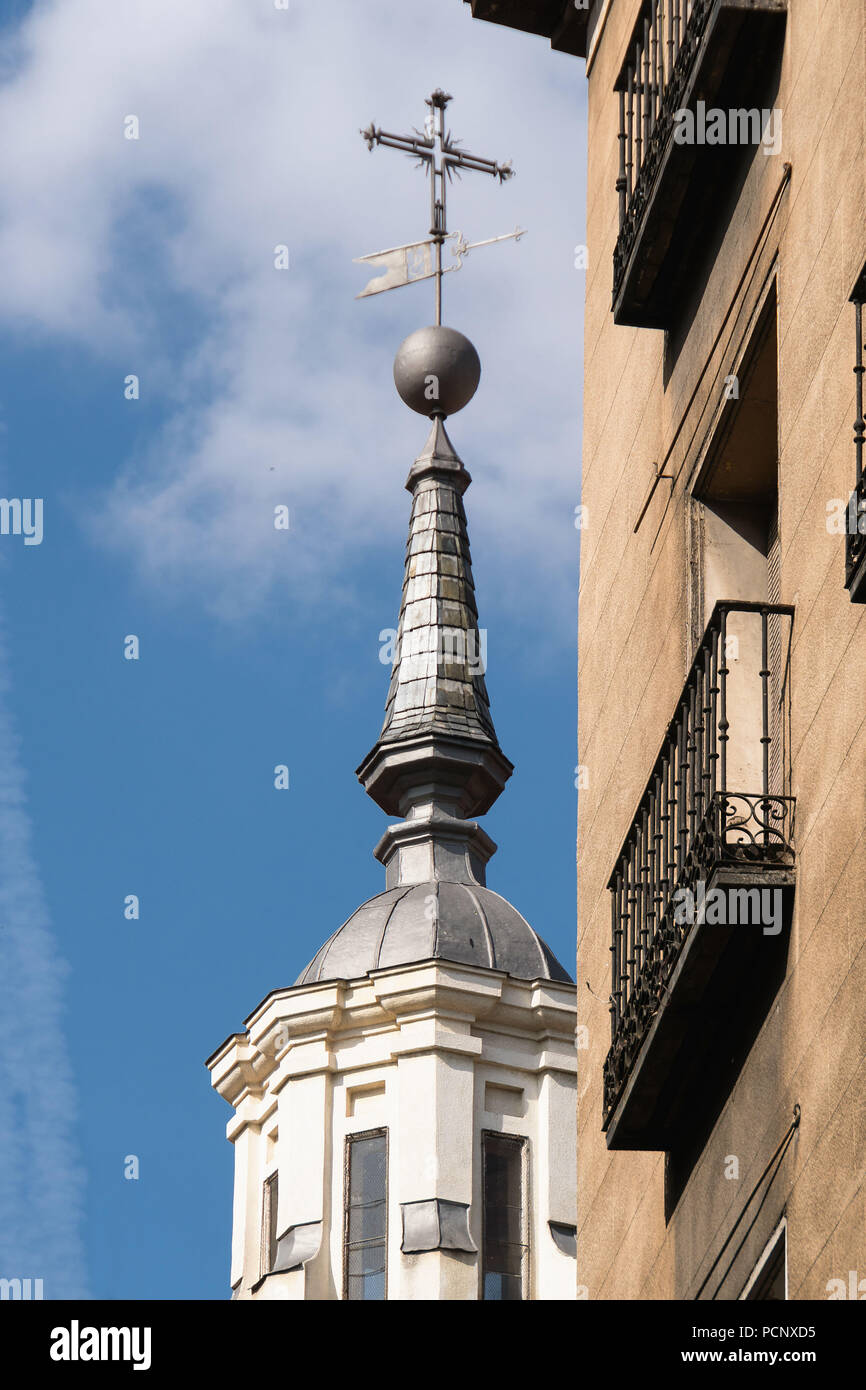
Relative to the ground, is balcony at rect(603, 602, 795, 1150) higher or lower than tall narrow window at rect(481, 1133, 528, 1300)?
lower

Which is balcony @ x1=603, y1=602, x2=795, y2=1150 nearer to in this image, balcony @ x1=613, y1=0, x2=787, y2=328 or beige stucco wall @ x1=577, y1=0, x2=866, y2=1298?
beige stucco wall @ x1=577, y1=0, x2=866, y2=1298

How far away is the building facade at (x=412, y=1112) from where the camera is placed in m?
40.2

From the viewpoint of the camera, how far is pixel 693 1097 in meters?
13.3

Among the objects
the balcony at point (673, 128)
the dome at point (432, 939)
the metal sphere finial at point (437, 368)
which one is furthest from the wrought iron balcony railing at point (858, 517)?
the metal sphere finial at point (437, 368)

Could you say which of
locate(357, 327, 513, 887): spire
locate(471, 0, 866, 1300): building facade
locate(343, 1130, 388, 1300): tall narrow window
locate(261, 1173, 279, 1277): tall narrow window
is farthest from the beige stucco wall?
locate(357, 327, 513, 887): spire

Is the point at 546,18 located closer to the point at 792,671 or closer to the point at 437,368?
the point at 792,671

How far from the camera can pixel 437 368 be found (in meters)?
48.0

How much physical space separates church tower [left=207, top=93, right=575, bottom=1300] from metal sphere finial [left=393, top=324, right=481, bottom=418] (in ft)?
24.9

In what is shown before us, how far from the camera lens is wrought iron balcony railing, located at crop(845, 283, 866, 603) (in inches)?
421

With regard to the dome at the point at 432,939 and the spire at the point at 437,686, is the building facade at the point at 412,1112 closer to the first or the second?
the dome at the point at 432,939

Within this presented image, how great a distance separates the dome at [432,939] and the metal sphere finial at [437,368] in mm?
8002

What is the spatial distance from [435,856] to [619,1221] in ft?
98.2
